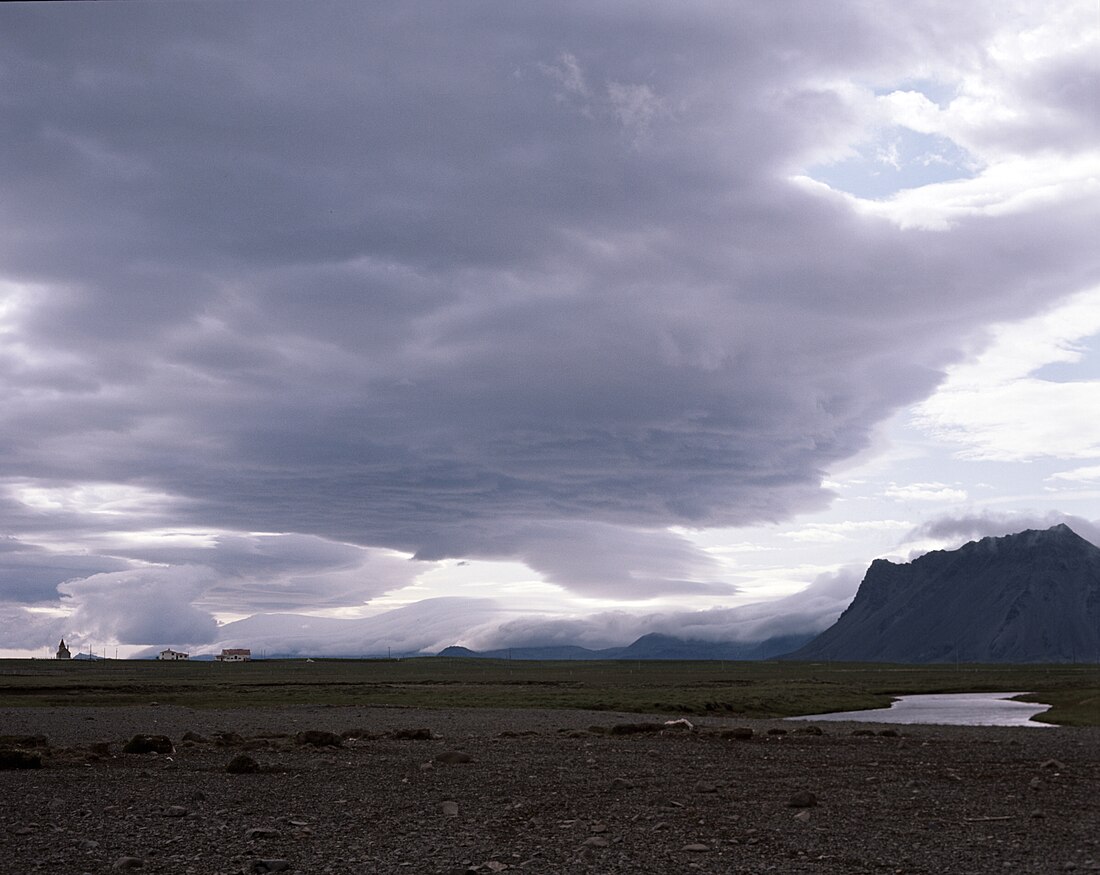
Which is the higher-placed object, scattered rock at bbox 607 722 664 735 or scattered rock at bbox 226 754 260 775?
scattered rock at bbox 226 754 260 775

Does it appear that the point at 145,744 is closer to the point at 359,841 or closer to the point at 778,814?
the point at 359,841

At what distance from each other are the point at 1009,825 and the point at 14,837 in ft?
61.4

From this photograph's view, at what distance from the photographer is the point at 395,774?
28781mm

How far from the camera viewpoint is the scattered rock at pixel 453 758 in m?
31.8

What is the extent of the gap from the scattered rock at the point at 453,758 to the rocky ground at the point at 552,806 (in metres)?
0.13

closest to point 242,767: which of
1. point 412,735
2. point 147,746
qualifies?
point 147,746

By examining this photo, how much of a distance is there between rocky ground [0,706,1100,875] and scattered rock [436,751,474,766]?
0.42 ft

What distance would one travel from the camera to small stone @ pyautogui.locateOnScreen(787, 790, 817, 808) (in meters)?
22.7

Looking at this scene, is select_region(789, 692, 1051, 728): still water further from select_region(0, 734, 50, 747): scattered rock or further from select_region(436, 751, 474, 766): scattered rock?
select_region(0, 734, 50, 747): scattered rock

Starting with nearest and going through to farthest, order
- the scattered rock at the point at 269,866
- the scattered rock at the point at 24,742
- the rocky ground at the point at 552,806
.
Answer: the scattered rock at the point at 269,866, the rocky ground at the point at 552,806, the scattered rock at the point at 24,742

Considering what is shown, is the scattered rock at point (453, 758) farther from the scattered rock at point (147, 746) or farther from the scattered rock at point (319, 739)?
the scattered rock at point (147, 746)

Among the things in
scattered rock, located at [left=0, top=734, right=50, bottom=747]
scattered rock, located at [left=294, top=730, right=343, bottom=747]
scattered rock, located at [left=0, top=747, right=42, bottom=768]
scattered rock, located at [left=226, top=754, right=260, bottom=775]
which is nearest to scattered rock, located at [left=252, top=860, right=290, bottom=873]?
scattered rock, located at [left=226, top=754, right=260, bottom=775]

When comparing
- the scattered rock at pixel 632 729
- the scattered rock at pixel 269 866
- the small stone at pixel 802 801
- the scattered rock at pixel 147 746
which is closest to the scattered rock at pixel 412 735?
the scattered rock at pixel 632 729

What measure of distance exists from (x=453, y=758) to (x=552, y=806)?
9.75 meters
